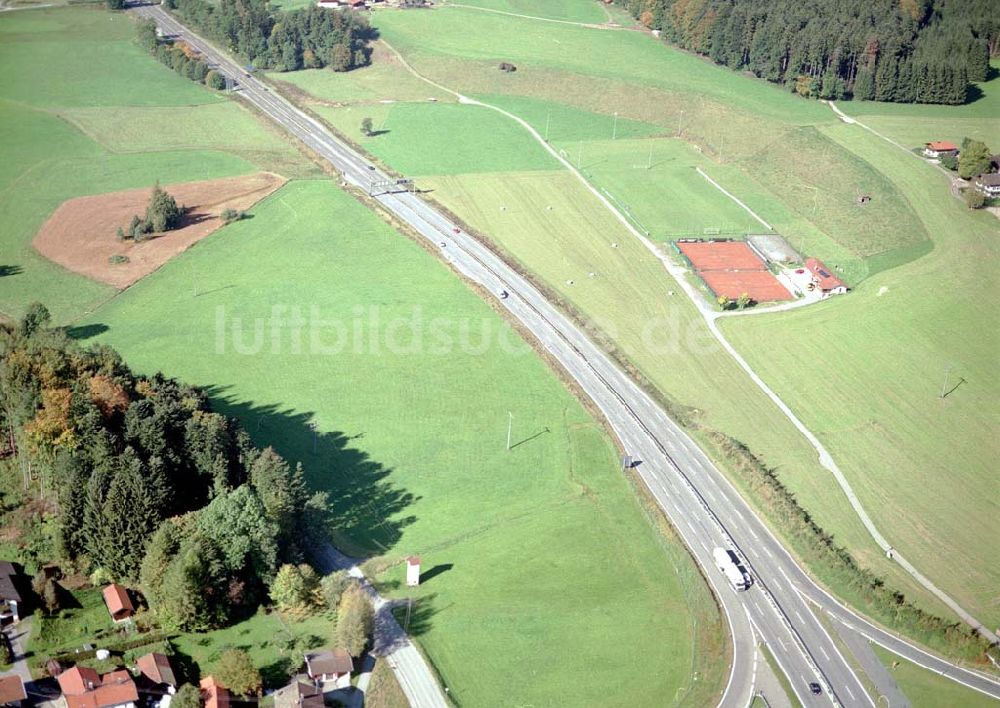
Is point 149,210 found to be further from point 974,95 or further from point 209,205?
point 974,95

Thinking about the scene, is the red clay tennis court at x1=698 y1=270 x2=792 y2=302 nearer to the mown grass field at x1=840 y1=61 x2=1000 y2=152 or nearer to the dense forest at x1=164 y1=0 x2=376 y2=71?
the mown grass field at x1=840 y1=61 x2=1000 y2=152

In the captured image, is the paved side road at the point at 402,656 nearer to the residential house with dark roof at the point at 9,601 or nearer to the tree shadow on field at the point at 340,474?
the tree shadow on field at the point at 340,474

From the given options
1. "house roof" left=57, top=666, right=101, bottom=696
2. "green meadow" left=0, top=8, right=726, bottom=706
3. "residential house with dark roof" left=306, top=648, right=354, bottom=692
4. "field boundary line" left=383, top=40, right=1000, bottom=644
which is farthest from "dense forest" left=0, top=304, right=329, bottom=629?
"field boundary line" left=383, top=40, right=1000, bottom=644

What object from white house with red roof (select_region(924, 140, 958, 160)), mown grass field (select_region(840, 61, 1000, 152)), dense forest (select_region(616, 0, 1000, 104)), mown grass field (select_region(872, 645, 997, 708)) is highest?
dense forest (select_region(616, 0, 1000, 104))

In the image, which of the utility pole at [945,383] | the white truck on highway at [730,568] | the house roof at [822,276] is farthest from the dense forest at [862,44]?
the white truck on highway at [730,568]

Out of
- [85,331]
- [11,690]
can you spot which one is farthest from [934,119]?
[11,690]

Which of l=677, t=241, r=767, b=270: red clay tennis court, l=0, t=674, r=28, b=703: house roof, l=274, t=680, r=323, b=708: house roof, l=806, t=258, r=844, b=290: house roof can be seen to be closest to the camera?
l=0, t=674, r=28, b=703: house roof

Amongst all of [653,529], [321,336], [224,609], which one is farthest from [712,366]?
[224,609]
